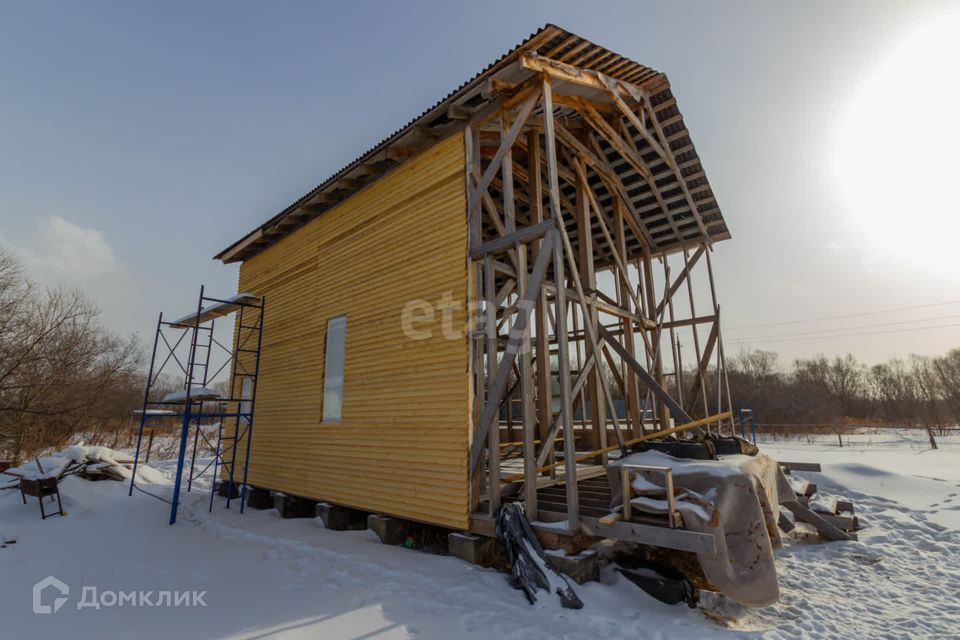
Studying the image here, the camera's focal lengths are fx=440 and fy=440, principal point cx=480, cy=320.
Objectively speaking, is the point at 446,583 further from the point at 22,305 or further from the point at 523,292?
the point at 22,305

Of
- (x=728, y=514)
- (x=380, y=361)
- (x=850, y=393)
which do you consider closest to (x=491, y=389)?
(x=380, y=361)

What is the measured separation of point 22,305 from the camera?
19.1m

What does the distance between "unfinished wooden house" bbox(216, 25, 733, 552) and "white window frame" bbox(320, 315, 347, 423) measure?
4 cm

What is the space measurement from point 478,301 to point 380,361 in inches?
94.0

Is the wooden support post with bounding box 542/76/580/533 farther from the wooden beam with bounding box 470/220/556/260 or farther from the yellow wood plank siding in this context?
the yellow wood plank siding

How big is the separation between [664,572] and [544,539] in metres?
1.41

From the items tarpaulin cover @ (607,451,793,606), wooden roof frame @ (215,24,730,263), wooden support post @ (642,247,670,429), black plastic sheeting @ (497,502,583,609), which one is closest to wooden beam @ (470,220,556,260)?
wooden roof frame @ (215,24,730,263)

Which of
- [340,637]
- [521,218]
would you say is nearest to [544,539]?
[340,637]

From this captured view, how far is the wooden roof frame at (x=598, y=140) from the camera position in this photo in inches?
273

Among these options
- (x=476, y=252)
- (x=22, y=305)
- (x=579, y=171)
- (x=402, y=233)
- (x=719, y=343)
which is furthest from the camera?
(x=22, y=305)

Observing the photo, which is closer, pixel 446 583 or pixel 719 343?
pixel 446 583

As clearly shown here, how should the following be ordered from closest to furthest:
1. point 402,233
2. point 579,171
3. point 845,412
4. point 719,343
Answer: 1. point 402,233
2. point 579,171
3. point 719,343
4. point 845,412

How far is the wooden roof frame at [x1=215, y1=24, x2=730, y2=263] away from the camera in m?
6.93

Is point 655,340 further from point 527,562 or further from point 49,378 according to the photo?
point 49,378
